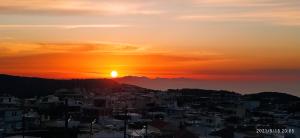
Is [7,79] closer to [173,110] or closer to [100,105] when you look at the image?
[100,105]

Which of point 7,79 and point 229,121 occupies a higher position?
point 7,79

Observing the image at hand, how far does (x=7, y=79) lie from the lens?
9912 cm

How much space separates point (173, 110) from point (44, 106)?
17.4 meters

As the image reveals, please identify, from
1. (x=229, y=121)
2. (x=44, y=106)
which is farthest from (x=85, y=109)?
(x=229, y=121)

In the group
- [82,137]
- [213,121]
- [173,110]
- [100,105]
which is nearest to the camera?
[82,137]
